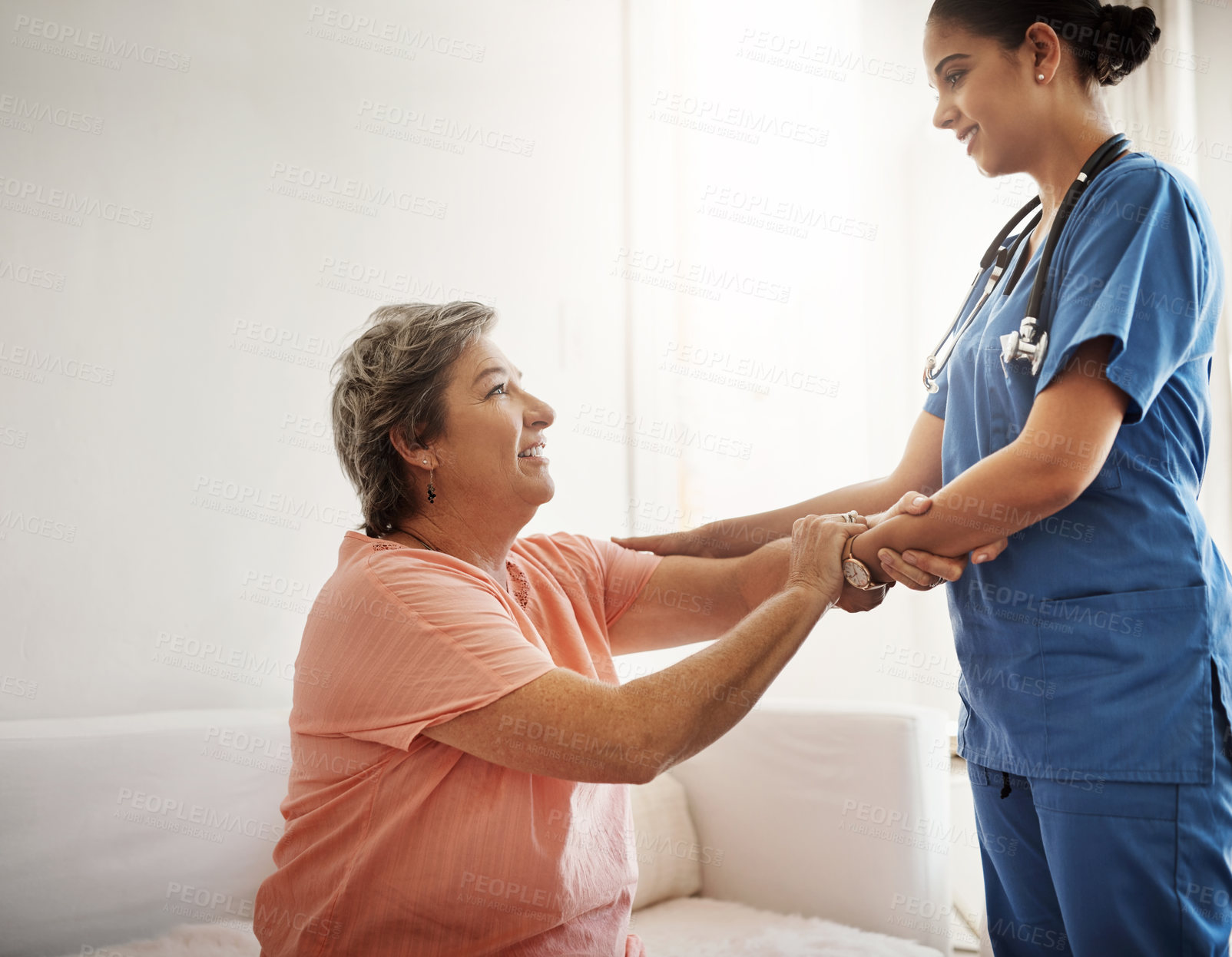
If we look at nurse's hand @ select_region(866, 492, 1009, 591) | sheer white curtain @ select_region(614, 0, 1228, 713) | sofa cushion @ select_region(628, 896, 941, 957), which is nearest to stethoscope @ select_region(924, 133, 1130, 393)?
nurse's hand @ select_region(866, 492, 1009, 591)

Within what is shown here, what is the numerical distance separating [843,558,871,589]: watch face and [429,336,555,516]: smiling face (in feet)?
1.60

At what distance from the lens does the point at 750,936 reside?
1.77m

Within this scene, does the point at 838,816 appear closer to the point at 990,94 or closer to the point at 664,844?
the point at 664,844

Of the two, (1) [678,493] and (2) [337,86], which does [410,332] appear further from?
(1) [678,493]

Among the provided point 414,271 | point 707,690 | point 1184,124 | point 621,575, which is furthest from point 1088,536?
point 1184,124

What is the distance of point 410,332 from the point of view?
1.41 meters

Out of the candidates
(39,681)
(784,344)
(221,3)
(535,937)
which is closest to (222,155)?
(221,3)

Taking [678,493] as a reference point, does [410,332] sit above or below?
above

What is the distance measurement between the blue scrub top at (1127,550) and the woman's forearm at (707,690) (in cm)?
30

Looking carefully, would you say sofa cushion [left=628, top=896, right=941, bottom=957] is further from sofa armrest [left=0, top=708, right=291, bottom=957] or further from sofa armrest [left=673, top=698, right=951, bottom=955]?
sofa armrest [left=0, top=708, right=291, bottom=957]

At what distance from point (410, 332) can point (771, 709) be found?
123cm

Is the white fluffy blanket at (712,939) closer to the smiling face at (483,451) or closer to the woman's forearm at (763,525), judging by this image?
the woman's forearm at (763,525)

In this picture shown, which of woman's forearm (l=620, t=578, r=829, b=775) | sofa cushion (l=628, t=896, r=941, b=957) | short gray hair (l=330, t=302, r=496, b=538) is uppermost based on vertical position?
short gray hair (l=330, t=302, r=496, b=538)

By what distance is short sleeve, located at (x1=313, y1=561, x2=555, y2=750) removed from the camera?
1074 millimetres
